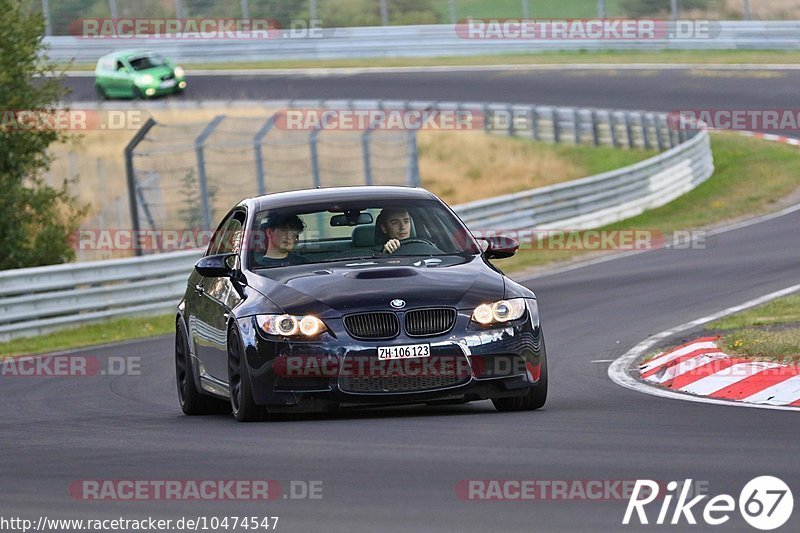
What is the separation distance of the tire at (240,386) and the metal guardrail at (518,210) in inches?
392

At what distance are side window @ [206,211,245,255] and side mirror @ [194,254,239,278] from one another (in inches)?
10.1

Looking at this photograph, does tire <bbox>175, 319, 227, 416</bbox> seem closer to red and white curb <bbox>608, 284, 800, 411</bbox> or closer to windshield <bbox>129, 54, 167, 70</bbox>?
red and white curb <bbox>608, 284, 800, 411</bbox>

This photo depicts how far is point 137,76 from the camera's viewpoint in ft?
157

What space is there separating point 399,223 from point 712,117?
28091 millimetres

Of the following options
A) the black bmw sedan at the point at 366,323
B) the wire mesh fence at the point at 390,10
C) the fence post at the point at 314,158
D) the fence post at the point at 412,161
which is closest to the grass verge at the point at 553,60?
the wire mesh fence at the point at 390,10

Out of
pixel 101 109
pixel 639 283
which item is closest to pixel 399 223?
pixel 639 283

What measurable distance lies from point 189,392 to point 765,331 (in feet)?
15.7

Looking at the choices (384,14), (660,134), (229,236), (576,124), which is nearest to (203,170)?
(229,236)

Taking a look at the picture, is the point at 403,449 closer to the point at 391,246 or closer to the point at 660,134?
the point at 391,246

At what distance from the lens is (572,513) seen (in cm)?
605

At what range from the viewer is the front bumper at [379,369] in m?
8.92

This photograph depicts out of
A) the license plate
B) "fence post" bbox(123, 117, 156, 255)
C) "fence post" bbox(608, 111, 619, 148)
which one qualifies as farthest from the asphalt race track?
"fence post" bbox(608, 111, 619, 148)

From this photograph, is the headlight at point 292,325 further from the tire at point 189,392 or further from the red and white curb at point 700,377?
the red and white curb at point 700,377

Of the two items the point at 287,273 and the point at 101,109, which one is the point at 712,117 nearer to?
the point at 101,109
